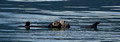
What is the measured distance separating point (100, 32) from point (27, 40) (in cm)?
397

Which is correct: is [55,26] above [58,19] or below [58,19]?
below

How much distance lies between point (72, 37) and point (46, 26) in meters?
4.32

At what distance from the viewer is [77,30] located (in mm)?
27656

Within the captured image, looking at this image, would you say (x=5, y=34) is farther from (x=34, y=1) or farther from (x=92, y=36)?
(x=34, y=1)

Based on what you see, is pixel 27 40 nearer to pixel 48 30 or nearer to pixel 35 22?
pixel 48 30

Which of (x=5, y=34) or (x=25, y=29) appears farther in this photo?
(x=25, y=29)

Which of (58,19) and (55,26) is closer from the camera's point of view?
(55,26)

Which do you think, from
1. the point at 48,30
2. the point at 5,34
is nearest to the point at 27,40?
the point at 5,34

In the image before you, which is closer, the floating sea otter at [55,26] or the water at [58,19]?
the water at [58,19]

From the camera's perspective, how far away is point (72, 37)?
81.6 feet

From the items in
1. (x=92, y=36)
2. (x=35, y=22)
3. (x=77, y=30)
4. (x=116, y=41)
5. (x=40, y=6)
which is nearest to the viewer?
(x=116, y=41)

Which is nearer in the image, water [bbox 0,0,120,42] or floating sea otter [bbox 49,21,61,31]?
water [bbox 0,0,120,42]

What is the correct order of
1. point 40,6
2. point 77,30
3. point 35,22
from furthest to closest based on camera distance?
1. point 40,6
2. point 35,22
3. point 77,30

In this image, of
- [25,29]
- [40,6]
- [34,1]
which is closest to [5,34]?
[25,29]
